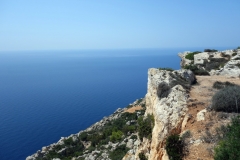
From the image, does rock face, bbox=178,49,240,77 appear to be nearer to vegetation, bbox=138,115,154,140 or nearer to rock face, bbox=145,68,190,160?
vegetation, bbox=138,115,154,140

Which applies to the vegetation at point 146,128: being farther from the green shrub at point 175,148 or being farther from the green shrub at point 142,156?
the green shrub at point 175,148

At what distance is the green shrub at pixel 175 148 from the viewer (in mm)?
8781

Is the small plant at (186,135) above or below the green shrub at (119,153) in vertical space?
above

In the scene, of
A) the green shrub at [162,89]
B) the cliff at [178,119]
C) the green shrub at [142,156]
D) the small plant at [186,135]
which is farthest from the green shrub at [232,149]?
the green shrub at [162,89]

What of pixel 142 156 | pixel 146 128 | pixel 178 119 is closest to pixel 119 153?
pixel 146 128

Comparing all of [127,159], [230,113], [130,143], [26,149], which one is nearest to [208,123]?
[230,113]

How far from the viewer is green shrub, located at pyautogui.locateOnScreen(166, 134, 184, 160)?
8781mm

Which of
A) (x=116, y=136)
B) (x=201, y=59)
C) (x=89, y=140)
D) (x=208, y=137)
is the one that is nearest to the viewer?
(x=208, y=137)

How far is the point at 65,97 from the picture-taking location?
85562 mm

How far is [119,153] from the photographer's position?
23.6 metres

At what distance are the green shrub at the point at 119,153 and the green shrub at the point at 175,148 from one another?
13586 mm

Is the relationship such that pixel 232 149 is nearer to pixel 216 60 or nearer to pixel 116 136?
pixel 116 136

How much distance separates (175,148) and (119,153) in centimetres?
1567

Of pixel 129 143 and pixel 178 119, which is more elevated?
pixel 178 119
